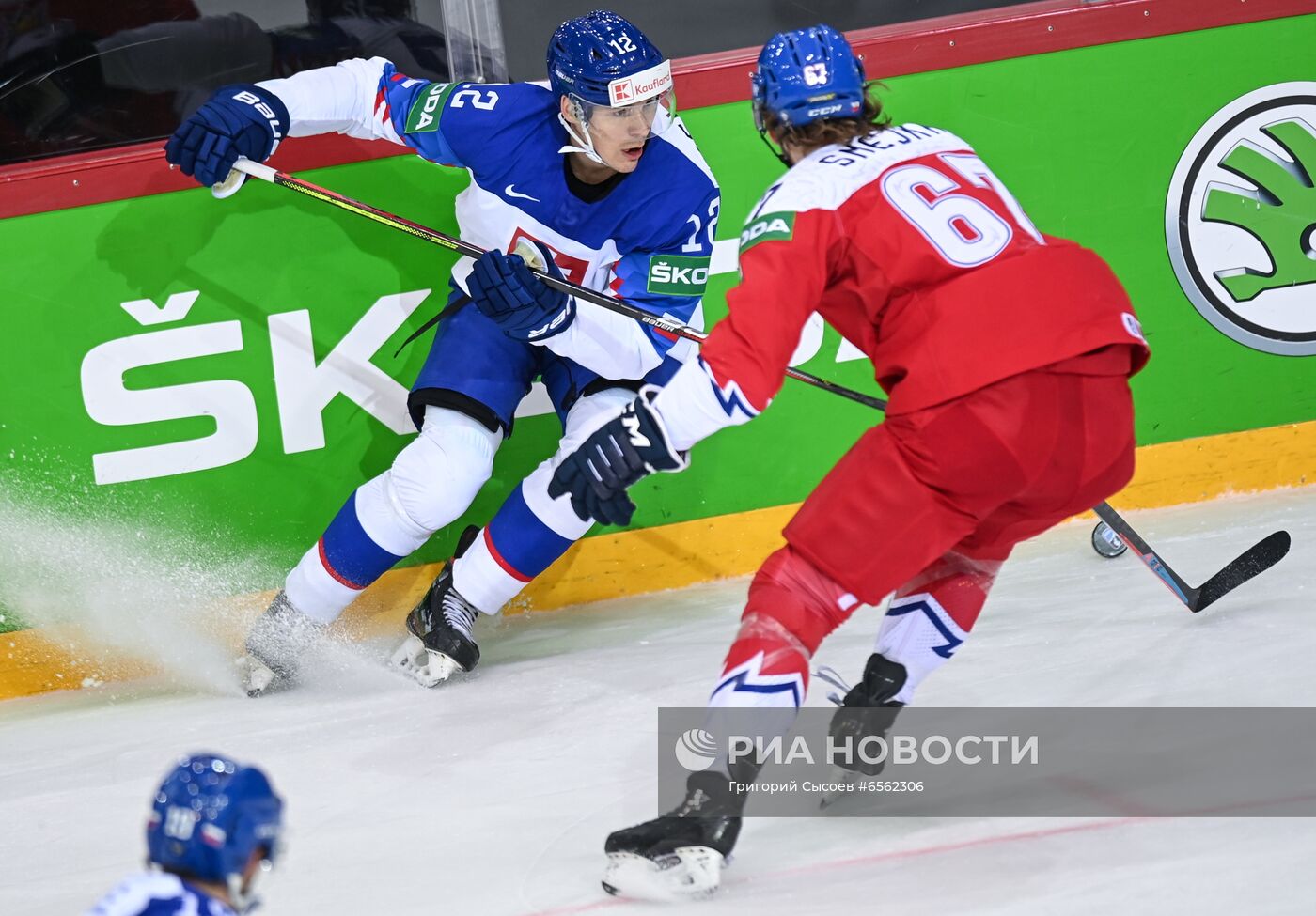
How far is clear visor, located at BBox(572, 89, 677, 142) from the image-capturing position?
279cm

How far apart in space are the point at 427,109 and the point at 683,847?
1728mm

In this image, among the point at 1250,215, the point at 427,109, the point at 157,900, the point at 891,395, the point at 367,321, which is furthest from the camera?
the point at 1250,215

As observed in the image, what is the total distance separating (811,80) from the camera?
6.83ft

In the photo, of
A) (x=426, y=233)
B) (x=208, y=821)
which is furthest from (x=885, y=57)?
(x=208, y=821)

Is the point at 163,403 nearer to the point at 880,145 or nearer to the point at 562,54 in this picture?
the point at 562,54

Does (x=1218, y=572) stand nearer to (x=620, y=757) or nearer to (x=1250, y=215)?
(x=1250, y=215)

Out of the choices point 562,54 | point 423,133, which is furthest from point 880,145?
point 423,133

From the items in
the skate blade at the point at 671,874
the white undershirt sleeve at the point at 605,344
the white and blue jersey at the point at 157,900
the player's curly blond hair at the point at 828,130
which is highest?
the player's curly blond hair at the point at 828,130

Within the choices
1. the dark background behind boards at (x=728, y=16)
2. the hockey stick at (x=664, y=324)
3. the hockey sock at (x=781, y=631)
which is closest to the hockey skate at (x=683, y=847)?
the hockey sock at (x=781, y=631)

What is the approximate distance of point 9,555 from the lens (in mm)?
3260

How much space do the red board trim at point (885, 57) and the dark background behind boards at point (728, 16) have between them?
0.46 ft

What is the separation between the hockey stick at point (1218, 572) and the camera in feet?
9.34

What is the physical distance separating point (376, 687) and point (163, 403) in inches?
33.6

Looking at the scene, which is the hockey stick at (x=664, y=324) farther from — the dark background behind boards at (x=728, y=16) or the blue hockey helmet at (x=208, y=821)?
the blue hockey helmet at (x=208, y=821)
